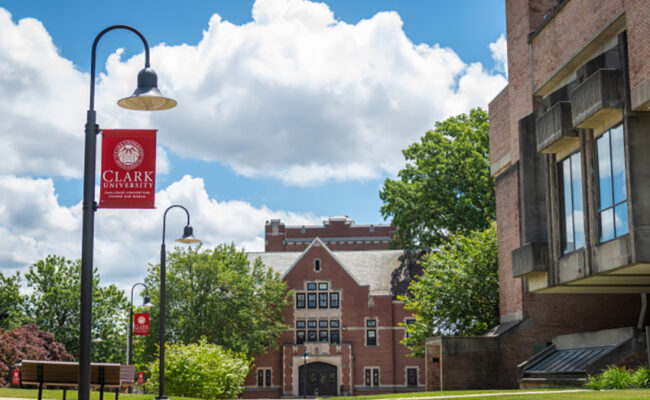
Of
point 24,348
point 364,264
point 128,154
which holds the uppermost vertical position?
point 364,264

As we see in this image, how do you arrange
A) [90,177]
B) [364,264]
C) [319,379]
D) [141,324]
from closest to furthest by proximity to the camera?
[90,177] < [141,324] < [319,379] < [364,264]

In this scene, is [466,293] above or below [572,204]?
below

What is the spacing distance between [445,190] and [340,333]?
57.1 feet

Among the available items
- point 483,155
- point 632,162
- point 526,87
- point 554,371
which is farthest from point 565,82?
point 483,155

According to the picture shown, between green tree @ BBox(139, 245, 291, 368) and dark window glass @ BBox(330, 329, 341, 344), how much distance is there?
6308 mm

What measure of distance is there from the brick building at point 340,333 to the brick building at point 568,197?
29606 millimetres

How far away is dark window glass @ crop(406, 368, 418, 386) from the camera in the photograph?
208ft

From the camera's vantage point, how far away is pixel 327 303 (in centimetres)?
6600

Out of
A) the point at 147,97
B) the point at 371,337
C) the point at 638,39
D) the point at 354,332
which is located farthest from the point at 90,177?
the point at 371,337

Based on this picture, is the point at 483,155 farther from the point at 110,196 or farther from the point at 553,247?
the point at 110,196

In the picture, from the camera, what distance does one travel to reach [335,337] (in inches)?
2564

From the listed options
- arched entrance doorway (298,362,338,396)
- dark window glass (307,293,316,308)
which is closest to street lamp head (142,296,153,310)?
arched entrance doorway (298,362,338,396)

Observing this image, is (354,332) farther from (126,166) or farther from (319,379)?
(126,166)

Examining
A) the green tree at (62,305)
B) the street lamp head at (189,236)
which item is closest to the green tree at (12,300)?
the green tree at (62,305)
